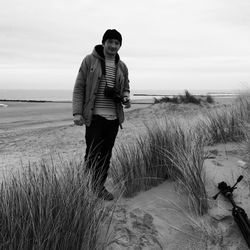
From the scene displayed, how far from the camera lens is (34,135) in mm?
9852

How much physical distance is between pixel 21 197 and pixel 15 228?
265mm

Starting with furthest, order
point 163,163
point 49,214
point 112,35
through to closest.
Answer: point 163,163 < point 112,35 < point 49,214

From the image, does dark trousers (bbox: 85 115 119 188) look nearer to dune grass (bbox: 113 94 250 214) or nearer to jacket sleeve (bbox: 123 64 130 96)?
dune grass (bbox: 113 94 250 214)

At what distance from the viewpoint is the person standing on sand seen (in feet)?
10.4

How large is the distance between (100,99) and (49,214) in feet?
4.75

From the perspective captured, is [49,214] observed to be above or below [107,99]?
below

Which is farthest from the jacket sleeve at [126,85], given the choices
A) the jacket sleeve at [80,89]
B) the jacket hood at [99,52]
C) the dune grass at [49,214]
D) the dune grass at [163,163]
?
the dune grass at [49,214]

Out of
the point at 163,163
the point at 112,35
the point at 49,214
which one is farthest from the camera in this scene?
the point at 163,163

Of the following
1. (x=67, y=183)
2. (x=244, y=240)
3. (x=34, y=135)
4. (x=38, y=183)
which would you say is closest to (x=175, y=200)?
(x=244, y=240)

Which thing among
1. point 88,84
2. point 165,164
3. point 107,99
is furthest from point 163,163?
point 88,84

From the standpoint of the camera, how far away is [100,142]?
3.20 metres

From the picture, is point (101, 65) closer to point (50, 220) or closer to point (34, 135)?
point (50, 220)

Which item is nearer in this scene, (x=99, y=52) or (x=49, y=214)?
(x=49, y=214)

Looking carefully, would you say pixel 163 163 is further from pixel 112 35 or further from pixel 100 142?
pixel 112 35
